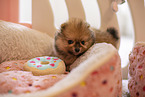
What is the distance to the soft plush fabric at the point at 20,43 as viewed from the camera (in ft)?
3.99

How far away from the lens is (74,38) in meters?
1.20

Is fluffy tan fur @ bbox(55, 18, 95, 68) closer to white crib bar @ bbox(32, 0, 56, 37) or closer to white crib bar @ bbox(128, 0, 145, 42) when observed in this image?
white crib bar @ bbox(32, 0, 56, 37)

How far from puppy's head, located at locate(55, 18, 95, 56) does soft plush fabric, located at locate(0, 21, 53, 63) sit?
0.31 metres

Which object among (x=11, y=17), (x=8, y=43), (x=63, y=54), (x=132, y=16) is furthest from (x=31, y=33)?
(x=132, y=16)

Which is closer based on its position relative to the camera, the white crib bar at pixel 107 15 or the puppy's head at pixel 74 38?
the puppy's head at pixel 74 38

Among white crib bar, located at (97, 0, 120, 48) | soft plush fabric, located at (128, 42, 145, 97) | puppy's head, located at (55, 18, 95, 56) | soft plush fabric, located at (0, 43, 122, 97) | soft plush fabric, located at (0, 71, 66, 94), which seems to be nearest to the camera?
soft plush fabric, located at (0, 43, 122, 97)

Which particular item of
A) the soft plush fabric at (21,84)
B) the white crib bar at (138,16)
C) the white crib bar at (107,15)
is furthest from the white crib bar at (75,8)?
the soft plush fabric at (21,84)

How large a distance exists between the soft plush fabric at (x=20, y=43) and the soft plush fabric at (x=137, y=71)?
2.94 ft

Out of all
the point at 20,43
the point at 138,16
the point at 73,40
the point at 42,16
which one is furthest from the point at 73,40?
the point at 138,16

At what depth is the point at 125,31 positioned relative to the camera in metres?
A: 1.96

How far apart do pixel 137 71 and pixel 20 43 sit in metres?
1.10

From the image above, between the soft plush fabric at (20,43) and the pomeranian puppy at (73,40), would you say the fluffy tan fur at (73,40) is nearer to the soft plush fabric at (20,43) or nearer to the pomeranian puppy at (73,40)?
the pomeranian puppy at (73,40)

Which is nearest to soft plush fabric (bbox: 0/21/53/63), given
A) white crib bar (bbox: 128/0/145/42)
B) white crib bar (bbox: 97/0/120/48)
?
white crib bar (bbox: 97/0/120/48)

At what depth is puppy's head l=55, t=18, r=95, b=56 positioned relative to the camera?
1196mm
